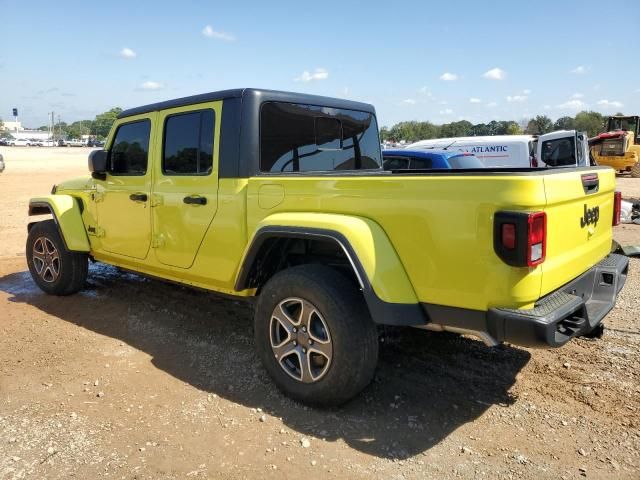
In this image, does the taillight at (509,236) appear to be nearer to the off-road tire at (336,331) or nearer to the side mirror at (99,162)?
the off-road tire at (336,331)

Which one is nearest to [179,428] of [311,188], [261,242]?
[261,242]

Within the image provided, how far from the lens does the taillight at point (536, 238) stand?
7.93 ft

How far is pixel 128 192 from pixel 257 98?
165cm

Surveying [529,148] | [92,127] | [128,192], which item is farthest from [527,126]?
[92,127]

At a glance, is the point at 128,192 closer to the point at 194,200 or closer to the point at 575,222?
the point at 194,200

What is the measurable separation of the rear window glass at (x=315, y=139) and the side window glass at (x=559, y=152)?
777cm

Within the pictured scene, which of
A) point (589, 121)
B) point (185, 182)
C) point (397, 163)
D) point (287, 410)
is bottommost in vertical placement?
point (287, 410)

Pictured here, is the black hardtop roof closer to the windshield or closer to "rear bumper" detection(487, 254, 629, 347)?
"rear bumper" detection(487, 254, 629, 347)

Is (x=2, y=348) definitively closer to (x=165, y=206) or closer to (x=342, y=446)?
(x=165, y=206)

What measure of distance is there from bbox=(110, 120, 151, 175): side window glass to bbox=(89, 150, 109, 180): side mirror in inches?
2.4

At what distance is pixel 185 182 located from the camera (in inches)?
159

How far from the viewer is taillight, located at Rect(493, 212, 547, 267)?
2410mm

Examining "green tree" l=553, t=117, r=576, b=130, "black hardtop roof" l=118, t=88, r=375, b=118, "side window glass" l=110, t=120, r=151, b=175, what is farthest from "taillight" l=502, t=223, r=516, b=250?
"green tree" l=553, t=117, r=576, b=130

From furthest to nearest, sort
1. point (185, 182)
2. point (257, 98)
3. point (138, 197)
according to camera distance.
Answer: point (138, 197) → point (185, 182) → point (257, 98)
